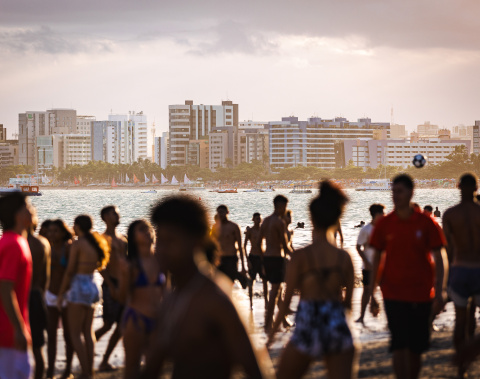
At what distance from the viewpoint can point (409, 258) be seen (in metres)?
6.43

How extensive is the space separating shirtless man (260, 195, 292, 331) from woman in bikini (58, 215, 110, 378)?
4.04m

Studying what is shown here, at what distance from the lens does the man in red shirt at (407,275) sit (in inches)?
251

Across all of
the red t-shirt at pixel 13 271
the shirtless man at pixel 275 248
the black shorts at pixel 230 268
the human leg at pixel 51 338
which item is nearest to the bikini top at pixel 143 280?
the red t-shirt at pixel 13 271

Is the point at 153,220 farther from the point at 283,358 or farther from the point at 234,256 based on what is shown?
the point at 234,256

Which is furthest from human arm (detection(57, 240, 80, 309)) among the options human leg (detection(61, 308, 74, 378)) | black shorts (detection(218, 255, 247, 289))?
black shorts (detection(218, 255, 247, 289))

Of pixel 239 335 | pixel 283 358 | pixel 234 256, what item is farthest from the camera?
pixel 234 256

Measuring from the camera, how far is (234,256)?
42.3ft

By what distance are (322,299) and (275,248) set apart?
7.00 meters

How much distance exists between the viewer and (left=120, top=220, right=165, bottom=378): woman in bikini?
6285 mm

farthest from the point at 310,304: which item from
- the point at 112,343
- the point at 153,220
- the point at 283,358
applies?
the point at 112,343

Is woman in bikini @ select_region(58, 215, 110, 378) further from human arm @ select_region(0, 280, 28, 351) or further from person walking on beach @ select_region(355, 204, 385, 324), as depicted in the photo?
person walking on beach @ select_region(355, 204, 385, 324)

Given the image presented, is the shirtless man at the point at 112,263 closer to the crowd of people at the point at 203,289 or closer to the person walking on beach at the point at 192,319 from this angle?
the crowd of people at the point at 203,289

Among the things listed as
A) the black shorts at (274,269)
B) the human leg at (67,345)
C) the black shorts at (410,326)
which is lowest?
the human leg at (67,345)

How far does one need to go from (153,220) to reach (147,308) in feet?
10.4
